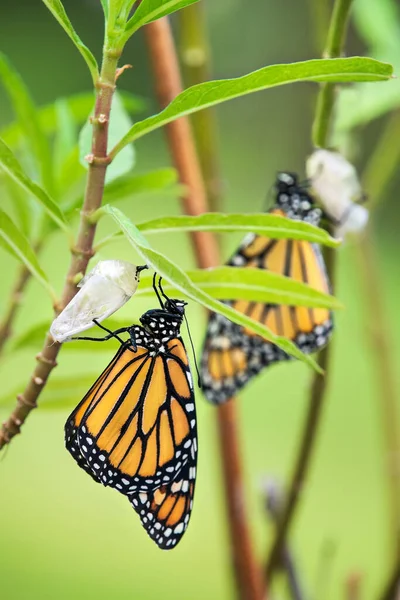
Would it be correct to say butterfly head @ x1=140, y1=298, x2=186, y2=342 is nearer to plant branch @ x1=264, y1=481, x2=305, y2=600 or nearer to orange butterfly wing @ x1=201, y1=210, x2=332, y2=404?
orange butterfly wing @ x1=201, y1=210, x2=332, y2=404

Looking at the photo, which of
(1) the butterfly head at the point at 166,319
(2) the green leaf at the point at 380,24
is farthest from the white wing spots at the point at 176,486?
(2) the green leaf at the point at 380,24

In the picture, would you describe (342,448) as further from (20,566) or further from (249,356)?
(249,356)

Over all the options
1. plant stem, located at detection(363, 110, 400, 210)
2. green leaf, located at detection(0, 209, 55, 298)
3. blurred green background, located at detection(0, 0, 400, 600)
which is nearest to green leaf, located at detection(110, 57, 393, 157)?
green leaf, located at detection(0, 209, 55, 298)

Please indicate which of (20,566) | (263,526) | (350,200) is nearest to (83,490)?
(20,566)

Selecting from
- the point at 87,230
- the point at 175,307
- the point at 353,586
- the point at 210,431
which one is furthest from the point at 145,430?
the point at 210,431

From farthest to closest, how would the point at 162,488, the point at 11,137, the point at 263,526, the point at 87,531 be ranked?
the point at 87,531
the point at 263,526
the point at 11,137
the point at 162,488
